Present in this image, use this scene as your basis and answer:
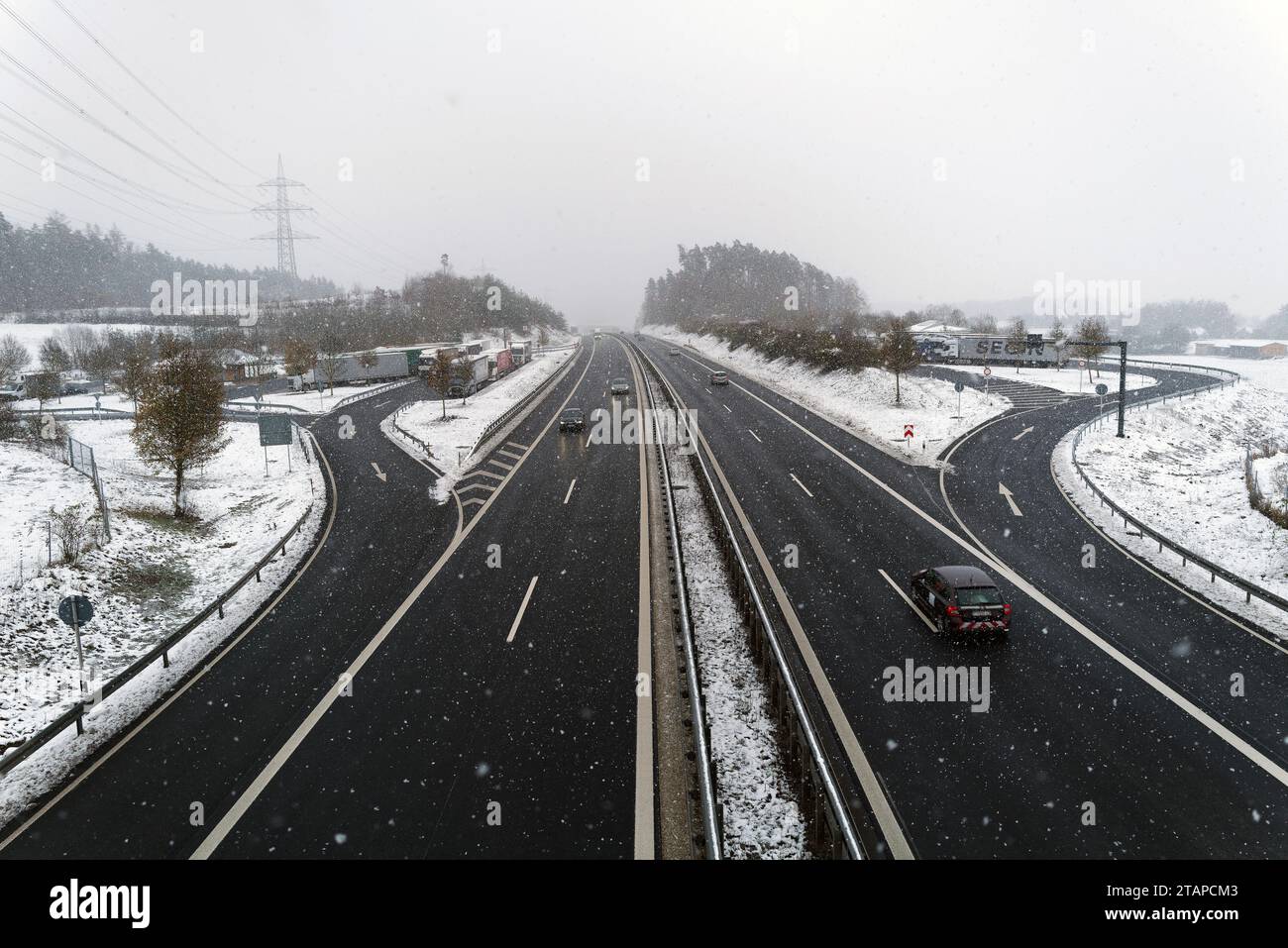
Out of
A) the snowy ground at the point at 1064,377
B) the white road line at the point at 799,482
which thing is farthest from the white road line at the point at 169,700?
the snowy ground at the point at 1064,377

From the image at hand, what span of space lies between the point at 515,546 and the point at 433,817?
41.6ft

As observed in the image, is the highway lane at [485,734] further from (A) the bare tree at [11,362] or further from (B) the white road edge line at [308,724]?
(A) the bare tree at [11,362]

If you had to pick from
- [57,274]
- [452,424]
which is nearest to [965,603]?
[452,424]

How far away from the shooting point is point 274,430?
3303 centimetres

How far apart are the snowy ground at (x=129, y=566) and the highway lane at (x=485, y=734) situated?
466 cm

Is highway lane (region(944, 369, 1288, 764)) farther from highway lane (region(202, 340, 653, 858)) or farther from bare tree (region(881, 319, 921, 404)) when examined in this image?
bare tree (region(881, 319, 921, 404))

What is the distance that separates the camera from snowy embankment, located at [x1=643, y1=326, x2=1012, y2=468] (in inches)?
1537

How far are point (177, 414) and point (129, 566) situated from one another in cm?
957

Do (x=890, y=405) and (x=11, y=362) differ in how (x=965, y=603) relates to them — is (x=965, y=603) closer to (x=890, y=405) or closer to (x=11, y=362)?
(x=890, y=405)

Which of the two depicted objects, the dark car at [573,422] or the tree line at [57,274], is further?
the tree line at [57,274]

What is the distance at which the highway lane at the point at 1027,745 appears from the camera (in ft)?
31.7

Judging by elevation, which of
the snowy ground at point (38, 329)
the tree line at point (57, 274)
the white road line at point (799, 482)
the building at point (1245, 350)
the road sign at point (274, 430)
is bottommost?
the white road line at point (799, 482)

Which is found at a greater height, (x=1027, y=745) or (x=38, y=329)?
(x=38, y=329)

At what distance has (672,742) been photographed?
11820 mm
